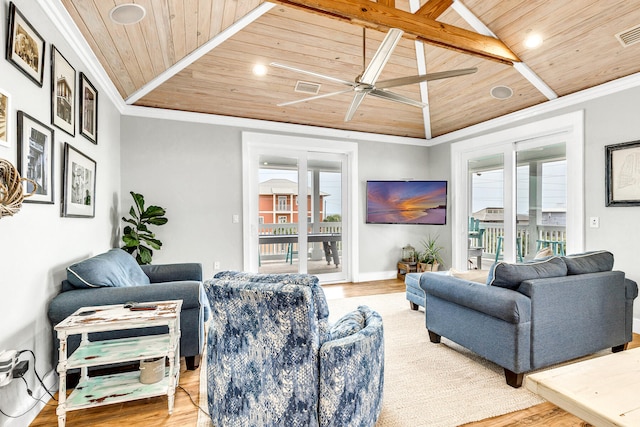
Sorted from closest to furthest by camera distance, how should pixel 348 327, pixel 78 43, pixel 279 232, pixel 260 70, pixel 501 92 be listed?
pixel 348 327 < pixel 78 43 < pixel 260 70 < pixel 501 92 < pixel 279 232

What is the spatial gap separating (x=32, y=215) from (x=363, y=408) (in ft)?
7.08

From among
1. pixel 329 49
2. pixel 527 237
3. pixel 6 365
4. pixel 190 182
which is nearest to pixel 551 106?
pixel 527 237

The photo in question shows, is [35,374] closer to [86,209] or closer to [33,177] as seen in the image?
[33,177]

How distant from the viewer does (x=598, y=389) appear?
950 millimetres

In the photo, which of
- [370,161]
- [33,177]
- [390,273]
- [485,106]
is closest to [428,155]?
[370,161]

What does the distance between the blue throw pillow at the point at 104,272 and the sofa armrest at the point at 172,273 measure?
36cm

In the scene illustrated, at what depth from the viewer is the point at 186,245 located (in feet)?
14.6

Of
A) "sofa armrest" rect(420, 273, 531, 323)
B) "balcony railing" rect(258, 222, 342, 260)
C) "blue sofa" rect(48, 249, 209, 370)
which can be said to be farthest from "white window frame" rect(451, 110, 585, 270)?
"blue sofa" rect(48, 249, 209, 370)

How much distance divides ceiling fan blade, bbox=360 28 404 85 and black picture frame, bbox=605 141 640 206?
8.74 feet

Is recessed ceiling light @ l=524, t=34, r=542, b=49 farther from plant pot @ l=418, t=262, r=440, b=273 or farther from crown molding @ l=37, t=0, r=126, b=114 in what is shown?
crown molding @ l=37, t=0, r=126, b=114

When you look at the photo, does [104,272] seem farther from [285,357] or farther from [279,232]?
[279,232]

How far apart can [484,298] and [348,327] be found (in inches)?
42.5

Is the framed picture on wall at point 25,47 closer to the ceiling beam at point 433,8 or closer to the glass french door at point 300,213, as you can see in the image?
the ceiling beam at point 433,8

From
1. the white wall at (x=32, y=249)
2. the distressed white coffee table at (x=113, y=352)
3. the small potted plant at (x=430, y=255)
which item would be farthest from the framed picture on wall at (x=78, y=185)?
the small potted plant at (x=430, y=255)
